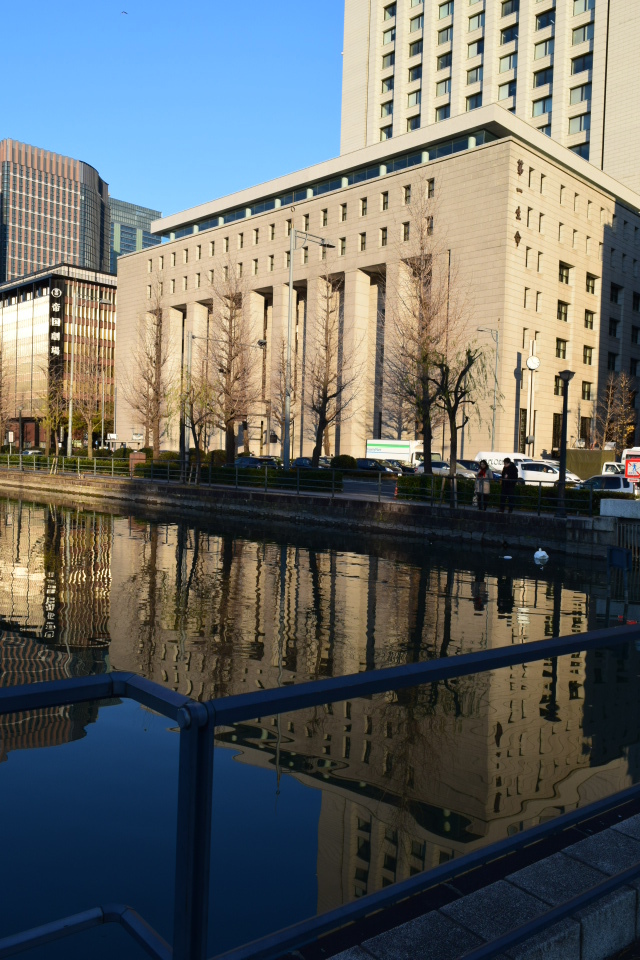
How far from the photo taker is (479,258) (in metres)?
50.7

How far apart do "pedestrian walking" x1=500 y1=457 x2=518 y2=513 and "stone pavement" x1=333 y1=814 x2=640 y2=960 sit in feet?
71.6

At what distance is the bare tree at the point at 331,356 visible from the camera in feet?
173

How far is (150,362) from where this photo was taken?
6150 centimetres

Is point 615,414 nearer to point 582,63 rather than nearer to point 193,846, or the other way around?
point 582,63

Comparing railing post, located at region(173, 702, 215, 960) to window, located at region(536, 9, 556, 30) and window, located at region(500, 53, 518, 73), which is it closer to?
window, located at region(500, 53, 518, 73)

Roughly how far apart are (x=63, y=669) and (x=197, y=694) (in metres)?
1.72

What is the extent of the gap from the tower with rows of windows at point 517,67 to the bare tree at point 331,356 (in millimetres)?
20044

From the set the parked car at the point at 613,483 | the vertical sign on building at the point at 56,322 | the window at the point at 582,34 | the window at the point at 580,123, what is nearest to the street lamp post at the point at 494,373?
the parked car at the point at 613,483

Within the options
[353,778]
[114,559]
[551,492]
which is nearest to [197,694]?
[353,778]

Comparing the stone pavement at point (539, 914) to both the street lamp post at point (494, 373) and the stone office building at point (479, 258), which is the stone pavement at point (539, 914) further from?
the street lamp post at point (494, 373)

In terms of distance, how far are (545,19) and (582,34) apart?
3.13m

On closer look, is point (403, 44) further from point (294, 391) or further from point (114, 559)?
point (114, 559)

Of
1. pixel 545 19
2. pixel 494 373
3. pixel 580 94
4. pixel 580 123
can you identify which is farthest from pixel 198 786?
pixel 545 19

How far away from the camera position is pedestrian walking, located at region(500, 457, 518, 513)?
24.5 metres
